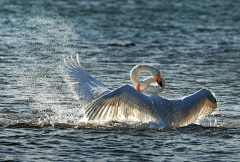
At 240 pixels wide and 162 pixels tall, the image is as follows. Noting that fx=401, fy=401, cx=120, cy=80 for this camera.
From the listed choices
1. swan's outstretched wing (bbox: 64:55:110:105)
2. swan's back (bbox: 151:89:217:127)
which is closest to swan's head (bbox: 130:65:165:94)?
swan's back (bbox: 151:89:217:127)

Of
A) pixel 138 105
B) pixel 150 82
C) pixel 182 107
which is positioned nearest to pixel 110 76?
pixel 150 82

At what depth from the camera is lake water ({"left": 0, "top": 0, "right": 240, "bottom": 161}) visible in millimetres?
6734

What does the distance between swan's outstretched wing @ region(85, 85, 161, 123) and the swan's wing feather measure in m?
0.45

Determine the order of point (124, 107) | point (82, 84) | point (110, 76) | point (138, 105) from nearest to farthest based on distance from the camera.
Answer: point (138, 105)
point (124, 107)
point (82, 84)
point (110, 76)

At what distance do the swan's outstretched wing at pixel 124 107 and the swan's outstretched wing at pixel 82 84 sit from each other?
0.29 meters

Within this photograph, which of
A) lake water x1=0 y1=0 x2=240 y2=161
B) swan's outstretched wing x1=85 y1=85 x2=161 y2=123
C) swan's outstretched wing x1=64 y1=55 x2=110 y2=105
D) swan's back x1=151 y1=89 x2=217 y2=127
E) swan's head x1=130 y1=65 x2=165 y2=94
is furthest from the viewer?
swan's head x1=130 y1=65 x2=165 y2=94

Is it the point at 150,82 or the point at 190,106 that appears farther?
the point at 150,82

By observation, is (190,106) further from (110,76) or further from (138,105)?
(110,76)

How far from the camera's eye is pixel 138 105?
7.72m

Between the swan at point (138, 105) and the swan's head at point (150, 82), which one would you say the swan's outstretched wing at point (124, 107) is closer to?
the swan at point (138, 105)

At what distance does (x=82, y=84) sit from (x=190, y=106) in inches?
90.9

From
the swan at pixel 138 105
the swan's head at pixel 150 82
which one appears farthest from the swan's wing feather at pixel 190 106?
the swan's head at pixel 150 82

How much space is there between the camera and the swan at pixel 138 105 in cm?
766

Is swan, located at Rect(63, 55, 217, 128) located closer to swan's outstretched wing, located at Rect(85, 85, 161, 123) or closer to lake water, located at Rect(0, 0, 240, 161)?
swan's outstretched wing, located at Rect(85, 85, 161, 123)
